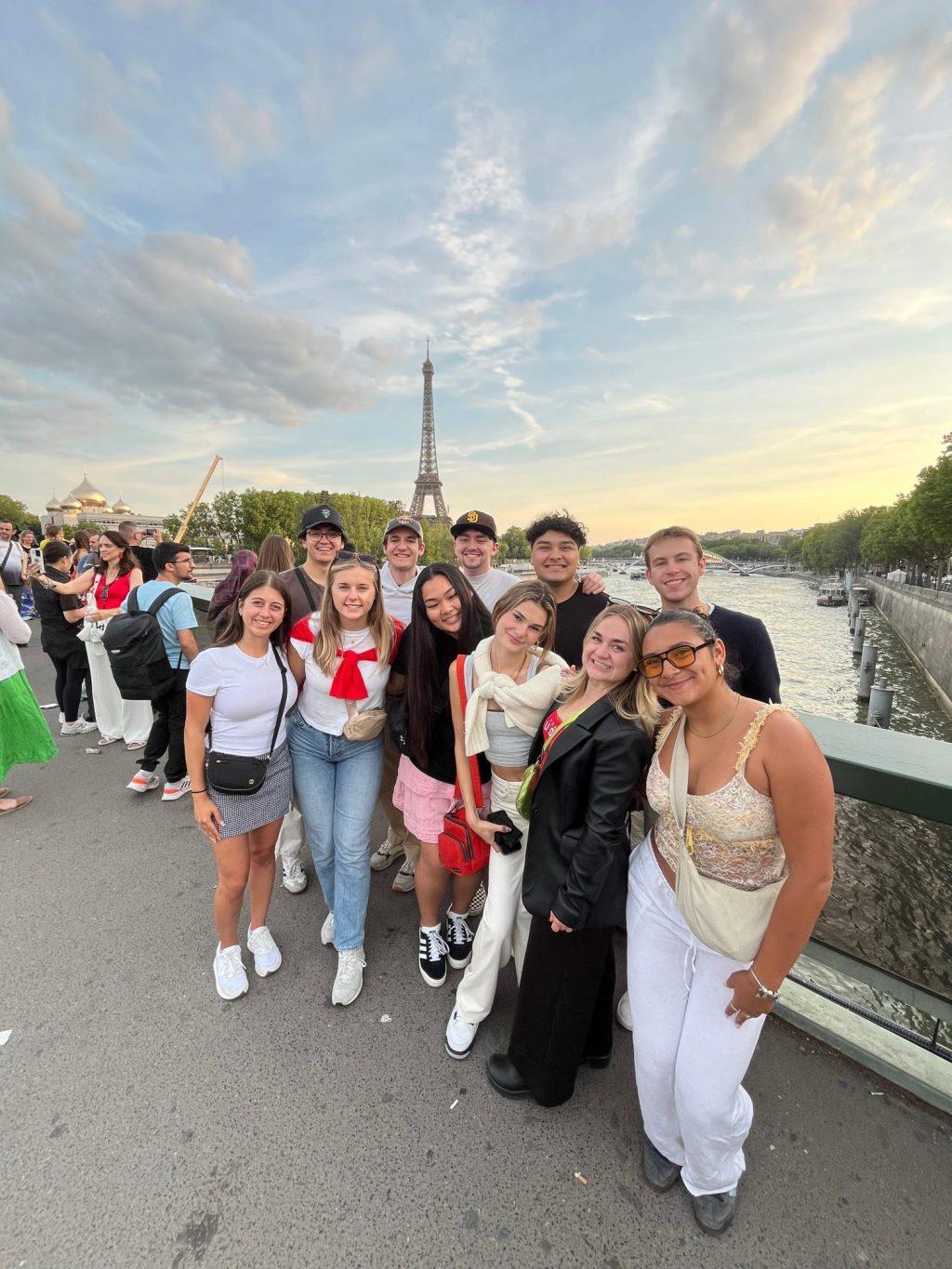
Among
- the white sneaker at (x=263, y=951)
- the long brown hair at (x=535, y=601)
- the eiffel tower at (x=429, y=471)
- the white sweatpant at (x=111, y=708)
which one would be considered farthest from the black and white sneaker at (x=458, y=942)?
the eiffel tower at (x=429, y=471)

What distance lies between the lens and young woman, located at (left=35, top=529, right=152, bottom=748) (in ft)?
15.9

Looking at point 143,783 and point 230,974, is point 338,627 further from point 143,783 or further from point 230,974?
point 143,783

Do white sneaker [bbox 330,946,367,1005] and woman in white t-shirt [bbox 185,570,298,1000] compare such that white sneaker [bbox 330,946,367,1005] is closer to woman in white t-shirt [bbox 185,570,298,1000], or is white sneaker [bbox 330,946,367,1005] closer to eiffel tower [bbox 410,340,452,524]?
woman in white t-shirt [bbox 185,570,298,1000]

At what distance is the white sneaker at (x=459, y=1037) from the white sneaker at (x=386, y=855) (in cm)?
128

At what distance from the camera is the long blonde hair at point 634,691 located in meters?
1.70

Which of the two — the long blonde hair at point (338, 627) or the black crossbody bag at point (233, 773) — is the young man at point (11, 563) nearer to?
the black crossbody bag at point (233, 773)

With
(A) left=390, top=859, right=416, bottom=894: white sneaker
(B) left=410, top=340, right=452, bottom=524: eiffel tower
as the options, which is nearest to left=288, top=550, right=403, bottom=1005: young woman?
(A) left=390, top=859, right=416, bottom=894: white sneaker

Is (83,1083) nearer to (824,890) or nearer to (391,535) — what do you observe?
(824,890)

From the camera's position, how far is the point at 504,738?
2.18m

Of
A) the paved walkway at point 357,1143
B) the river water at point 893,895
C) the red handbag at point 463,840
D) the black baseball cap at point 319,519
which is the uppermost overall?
the black baseball cap at point 319,519

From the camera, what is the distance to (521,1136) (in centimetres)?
177

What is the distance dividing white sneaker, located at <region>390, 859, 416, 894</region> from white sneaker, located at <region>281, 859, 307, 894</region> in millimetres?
557

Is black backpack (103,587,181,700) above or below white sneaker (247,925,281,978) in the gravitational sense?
above

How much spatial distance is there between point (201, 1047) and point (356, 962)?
0.67 metres
